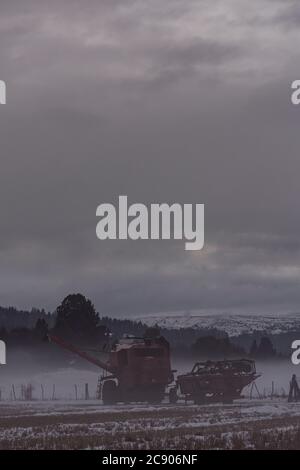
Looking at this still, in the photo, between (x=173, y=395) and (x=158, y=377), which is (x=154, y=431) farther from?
(x=158, y=377)

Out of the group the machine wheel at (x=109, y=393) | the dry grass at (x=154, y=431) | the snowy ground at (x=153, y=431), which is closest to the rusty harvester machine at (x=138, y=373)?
the machine wheel at (x=109, y=393)

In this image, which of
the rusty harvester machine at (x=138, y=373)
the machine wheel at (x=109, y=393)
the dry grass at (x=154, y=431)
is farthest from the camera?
the machine wheel at (x=109, y=393)

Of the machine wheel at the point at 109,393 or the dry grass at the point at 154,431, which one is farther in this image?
the machine wheel at the point at 109,393

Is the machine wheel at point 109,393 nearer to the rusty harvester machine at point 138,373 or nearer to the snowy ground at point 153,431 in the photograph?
the rusty harvester machine at point 138,373

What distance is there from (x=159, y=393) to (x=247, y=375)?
7.01 meters

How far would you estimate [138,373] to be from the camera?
206 feet

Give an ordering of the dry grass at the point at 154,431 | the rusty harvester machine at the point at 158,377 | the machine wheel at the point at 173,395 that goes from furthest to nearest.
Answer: the machine wheel at the point at 173,395, the rusty harvester machine at the point at 158,377, the dry grass at the point at 154,431

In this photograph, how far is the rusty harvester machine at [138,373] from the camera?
206 feet

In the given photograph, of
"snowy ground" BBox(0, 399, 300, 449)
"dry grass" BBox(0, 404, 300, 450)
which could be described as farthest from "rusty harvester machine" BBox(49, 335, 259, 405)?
"dry grass" BBox(0, 404, 300, 450)

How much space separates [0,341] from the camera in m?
122

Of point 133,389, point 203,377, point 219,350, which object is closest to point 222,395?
point 203,377

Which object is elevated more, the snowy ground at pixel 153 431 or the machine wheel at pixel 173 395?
the snowy ground at pixel 153 431

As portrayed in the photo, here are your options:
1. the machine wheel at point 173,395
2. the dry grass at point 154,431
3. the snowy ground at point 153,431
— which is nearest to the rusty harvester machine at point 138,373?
the machine wheel at point 173,395

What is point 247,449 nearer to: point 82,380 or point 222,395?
point 222,395
